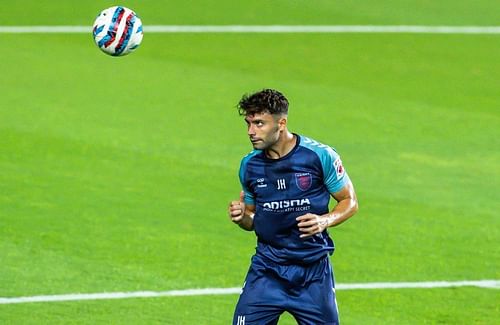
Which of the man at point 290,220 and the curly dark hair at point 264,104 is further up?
the curly dark hair at point 264,104

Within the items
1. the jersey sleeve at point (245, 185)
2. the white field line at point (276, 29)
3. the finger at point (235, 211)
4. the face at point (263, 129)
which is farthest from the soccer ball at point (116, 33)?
the white field line at point (276, 29)

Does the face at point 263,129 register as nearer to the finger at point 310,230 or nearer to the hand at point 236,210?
the hand at point 236,210

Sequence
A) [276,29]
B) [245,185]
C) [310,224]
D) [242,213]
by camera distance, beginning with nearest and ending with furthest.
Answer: [310,224]
[242,213]
[245,185]
[276,29]

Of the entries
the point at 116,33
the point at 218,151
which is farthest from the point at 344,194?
the point at 218,151

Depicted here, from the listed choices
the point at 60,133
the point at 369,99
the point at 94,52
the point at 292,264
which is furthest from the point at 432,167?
the point at 292,264

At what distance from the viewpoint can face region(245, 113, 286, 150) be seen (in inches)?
415

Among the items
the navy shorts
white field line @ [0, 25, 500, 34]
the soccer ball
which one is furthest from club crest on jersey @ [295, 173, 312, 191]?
white field line @ [0, 25, 500, 34]

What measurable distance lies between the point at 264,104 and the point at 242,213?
83 centimetres

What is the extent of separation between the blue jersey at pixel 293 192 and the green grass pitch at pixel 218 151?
2545 mm

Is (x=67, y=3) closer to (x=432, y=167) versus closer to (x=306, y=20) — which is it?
(x=306, y=20)

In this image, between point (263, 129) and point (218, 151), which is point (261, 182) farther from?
point (218, 151)

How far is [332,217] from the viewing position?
34.7 ft

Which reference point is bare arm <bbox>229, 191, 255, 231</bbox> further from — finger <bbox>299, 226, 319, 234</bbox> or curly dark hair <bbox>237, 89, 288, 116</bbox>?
curly dark hair <bbox>237, 89, 288, 116</bbox>

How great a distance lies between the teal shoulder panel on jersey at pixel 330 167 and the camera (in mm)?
10758
